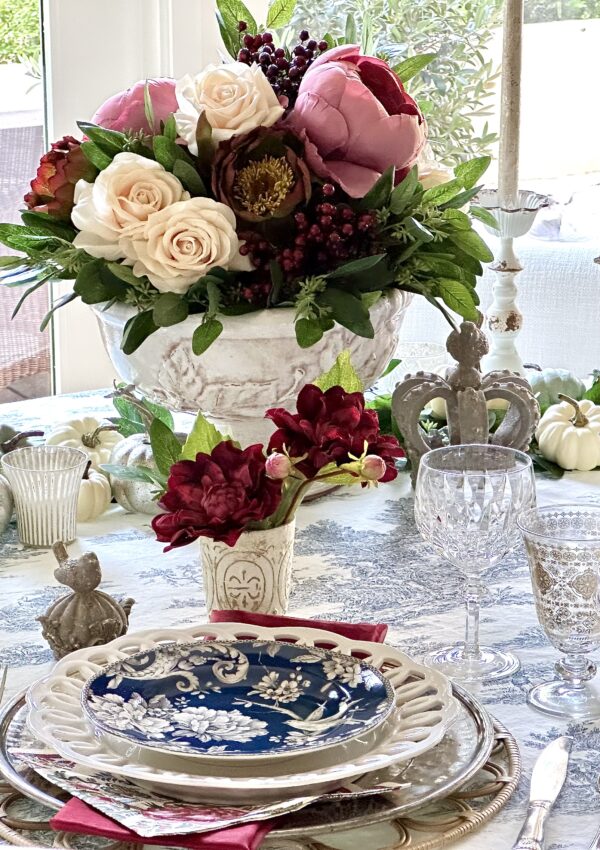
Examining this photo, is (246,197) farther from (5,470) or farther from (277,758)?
(277,758)

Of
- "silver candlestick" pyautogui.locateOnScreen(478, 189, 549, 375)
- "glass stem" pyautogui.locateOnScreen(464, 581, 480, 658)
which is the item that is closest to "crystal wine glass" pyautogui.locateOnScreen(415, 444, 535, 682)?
"glass stem" pyautogui.locateOnScreen(464, 581, 480, 658)

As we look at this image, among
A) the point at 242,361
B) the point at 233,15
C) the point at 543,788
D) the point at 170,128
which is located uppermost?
the point at 233,15

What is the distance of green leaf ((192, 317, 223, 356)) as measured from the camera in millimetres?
1039

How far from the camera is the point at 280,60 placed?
1.12 meters

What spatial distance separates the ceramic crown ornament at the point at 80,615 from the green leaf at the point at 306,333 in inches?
10.4

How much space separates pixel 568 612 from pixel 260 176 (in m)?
0.45

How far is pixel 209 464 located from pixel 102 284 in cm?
28

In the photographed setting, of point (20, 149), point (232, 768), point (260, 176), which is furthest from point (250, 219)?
point (20, 149)

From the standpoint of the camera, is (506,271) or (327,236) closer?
(327,236)

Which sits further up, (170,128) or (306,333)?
(170,128)

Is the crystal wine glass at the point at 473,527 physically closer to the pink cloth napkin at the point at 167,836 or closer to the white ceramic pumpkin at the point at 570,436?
the pink cloth napkin at the point at 167,836

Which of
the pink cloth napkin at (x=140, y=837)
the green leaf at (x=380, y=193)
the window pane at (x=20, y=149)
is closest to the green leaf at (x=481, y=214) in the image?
the green leaf at (x=380, y=193)

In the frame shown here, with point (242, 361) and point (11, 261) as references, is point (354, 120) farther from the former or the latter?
point (11, 261)

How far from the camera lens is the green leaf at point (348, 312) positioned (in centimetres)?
105
